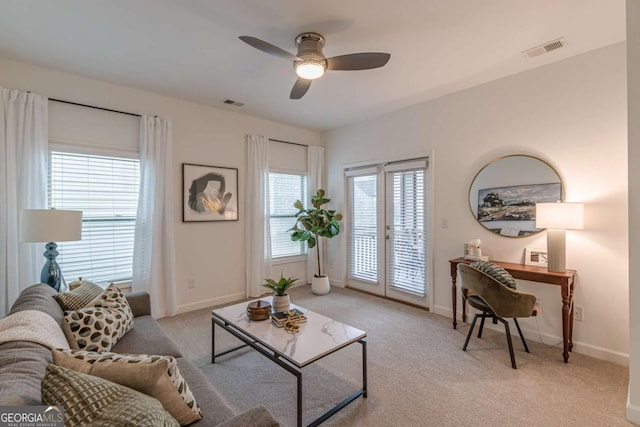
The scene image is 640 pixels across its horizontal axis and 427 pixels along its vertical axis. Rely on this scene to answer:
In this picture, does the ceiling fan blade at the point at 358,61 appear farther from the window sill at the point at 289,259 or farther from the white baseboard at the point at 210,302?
the white baseboard at the point at 210,302

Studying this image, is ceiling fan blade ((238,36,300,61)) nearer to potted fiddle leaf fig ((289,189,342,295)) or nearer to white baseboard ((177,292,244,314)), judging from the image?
potted fiddle leaf fig ((289,189,342,295))

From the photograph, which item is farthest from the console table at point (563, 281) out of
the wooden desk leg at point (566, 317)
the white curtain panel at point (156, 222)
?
the white curtain panel at point (156, 222)

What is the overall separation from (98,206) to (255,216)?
189 cm

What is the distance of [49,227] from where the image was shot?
7.64 feet

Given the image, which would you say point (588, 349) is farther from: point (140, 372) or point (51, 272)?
point (51, 272)

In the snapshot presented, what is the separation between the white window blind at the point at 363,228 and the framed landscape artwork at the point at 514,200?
1.60 m

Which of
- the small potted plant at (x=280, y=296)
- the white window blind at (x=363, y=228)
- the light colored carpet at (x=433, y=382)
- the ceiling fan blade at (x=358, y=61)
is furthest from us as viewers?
the white window blind at (x=363, y=228)

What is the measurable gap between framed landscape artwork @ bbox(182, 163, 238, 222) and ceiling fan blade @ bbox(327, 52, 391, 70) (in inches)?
92.9

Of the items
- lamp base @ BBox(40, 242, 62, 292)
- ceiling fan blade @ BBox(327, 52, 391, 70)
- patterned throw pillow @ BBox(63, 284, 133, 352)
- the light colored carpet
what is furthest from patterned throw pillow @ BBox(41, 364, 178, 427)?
ceiling fan blade @ BBox(327, 52, 391, 70)

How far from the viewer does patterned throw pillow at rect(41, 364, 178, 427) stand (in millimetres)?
862

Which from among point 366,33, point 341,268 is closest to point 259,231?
point 341,268

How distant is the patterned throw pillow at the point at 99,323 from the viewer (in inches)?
68.4

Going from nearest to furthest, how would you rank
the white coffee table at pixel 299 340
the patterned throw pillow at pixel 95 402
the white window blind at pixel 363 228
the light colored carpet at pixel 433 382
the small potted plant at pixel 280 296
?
the patterned throw pillow at pixel 95 402 < the white coffee table at pixel 299 340 < the light colored carpet at pixel 433 382 < the small potted plant at pixel 280 296 < the white window blind at pixel 363 228

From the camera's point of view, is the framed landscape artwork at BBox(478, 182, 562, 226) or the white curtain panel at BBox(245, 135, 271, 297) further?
the white curtain panel at BBox(245, 135, 271, 297)
